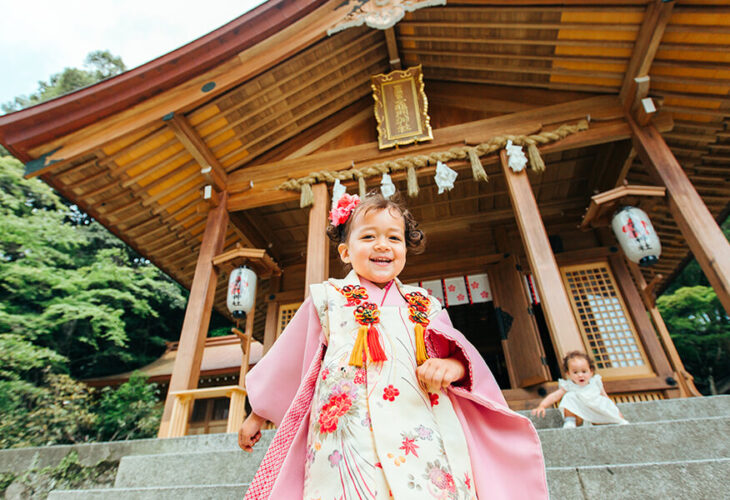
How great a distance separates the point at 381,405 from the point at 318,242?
3881 mm

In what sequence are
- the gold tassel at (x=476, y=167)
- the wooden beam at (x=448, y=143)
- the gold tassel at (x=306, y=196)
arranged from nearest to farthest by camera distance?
the gold tassel at (x=476, y=167), the wooden beam at (x=448, y=143), the gold tassel at (x=306, y=196)

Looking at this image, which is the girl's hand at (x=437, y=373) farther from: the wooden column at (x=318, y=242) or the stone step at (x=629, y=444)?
the wooden column at (x=318, y=242)

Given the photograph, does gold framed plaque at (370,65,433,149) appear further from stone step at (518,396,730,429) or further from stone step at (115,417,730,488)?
stone step at (115,417,730,488)

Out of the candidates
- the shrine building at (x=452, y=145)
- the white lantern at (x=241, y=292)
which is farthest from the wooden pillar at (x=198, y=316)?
the white lantern at (x=241, y=292)

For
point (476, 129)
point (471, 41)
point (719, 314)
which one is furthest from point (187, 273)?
point (719, 314)

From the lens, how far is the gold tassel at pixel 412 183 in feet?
16.2

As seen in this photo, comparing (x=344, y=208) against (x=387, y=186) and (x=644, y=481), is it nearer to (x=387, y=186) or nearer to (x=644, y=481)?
(x=644, y=481)

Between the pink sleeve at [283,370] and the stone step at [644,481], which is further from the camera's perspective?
the stone step at [644,481]

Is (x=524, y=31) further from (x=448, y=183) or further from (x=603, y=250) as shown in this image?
(x=603, y=250)

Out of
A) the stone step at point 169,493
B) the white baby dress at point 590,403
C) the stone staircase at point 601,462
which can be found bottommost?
the stone step at point 169,493

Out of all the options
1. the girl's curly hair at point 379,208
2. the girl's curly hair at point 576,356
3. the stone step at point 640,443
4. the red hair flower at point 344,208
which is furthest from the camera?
the girl's curly hair at point 576,356

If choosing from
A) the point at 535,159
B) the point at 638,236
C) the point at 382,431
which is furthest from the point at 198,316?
the point at 638,236

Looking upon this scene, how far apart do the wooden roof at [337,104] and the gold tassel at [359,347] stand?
4498 mm

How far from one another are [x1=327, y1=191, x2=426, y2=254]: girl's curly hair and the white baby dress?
2281mm
